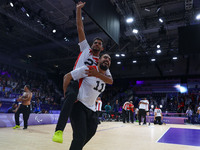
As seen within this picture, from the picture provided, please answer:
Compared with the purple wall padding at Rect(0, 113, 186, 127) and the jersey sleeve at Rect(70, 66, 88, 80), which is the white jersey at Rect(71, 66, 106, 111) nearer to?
the jersey sleeve at Rect(70, 66, 88, 80)

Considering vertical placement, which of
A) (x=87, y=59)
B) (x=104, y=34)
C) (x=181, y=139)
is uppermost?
(x=104, y=34)

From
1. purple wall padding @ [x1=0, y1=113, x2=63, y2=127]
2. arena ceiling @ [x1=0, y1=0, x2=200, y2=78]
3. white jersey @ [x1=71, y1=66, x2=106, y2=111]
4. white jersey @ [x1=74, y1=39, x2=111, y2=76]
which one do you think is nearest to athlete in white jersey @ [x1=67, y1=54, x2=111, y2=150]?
white jersey @ [x1=71, y1=66, x2=106, y2=111]

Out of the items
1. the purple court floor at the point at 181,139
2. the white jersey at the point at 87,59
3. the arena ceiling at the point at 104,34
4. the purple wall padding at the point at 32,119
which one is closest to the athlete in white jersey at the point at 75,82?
the white jersey at the point at 87,59

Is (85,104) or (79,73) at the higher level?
(79,73)

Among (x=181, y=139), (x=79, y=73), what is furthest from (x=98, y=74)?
(x=181, y=139)

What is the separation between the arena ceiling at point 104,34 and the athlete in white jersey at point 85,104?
28.6ft

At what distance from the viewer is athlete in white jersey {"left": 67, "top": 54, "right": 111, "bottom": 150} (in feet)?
6.38

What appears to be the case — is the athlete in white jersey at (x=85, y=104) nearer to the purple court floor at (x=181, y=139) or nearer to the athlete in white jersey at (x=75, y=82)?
the athlete in white jersey at (x=75, y=82)

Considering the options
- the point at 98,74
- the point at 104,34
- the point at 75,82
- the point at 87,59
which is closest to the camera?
the point at 98,74

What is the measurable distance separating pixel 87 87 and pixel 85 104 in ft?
0.69

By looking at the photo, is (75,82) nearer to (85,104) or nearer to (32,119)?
(85,104)

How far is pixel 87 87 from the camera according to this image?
2.16 meters

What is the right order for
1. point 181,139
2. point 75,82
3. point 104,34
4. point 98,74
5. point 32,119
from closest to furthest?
point 98,74
point 75,82
point 181,139
point 32,119
point 104,34

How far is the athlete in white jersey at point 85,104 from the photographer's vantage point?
1.95m
